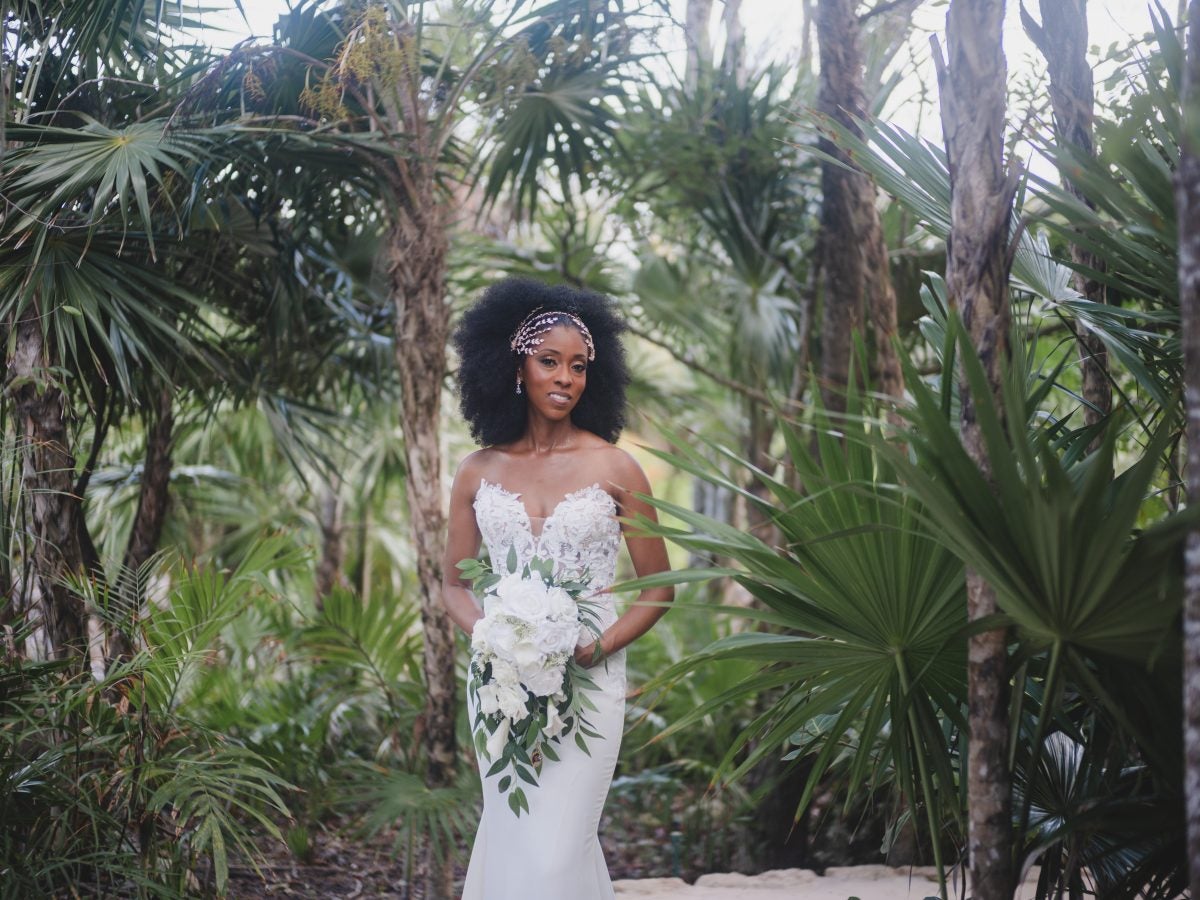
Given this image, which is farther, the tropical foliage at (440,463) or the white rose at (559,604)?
the white rose at (559,604)

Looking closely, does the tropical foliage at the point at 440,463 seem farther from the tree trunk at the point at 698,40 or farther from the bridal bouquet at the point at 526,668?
the bridal bouquet at the point at 526,668

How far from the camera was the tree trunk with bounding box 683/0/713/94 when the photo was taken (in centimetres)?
719

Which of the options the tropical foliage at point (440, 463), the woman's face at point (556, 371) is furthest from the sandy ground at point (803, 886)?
the woman's face at point (556, 371)

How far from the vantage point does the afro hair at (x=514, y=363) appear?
3.65 metres

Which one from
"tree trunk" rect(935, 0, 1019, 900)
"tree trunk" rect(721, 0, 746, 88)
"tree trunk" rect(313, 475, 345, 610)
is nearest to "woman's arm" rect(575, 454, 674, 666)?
"tree trunk" rect(935, 0, 1019, 900)

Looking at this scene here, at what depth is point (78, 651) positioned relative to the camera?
4.08 m

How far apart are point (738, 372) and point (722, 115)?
2.22 meters

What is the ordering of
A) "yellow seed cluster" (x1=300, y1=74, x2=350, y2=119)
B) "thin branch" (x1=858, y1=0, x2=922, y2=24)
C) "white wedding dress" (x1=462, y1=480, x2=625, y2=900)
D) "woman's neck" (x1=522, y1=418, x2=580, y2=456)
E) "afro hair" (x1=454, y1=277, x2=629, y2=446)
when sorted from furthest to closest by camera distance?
"thin branch" (x1=858, y1=0, x2=922, y2=24) < "yellow seed cluster" (x1=300, y1=74, x2=350, y2=119) < "afro hair" (x1=454, y1=277, x2=629, y2=446) < "woman's neck" (x1=522, y1=418, x2=580, y2=456) < "white wedding dress" (x1=462, y1=480, x2=625, y2=900)

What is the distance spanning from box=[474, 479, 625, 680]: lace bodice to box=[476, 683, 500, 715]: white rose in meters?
0.40

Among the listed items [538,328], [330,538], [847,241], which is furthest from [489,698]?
[330,538]

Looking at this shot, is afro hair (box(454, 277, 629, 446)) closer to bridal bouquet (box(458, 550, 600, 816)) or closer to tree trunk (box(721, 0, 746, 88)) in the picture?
bridal bouquet (box(458, 550, 600, 816))

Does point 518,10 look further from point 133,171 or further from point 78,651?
point 78,651

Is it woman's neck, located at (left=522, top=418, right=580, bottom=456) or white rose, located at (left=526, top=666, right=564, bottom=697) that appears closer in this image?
white rose, located at (left=526, top=666, right=564, bottom=697)

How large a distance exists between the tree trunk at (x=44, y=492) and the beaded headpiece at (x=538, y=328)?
1.93 m
